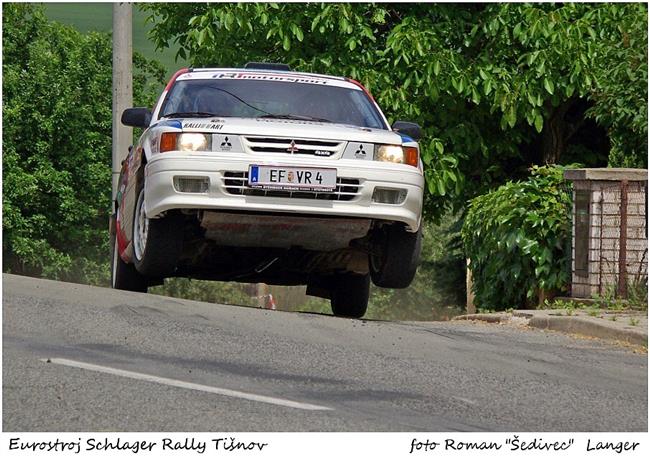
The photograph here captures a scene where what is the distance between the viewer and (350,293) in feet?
44.2

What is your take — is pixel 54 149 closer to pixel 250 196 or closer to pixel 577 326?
pixel 577 326

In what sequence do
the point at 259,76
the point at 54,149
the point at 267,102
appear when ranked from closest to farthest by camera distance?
the point at 267,102
the point at 259,76
the point at 54,149

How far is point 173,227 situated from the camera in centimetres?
1086

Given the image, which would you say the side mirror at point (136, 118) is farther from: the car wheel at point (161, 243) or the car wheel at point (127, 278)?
the car wheel at point (127, 278)

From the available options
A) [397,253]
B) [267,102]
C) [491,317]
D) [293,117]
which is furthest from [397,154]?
[491,317]

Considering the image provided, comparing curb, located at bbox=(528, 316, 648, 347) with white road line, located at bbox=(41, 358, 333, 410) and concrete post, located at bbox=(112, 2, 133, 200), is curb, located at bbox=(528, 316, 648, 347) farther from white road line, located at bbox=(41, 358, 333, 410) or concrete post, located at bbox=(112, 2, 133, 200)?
concrete post, located at bbox=(112, 2, 133, 200)

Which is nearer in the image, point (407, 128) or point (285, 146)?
point (285, 146)

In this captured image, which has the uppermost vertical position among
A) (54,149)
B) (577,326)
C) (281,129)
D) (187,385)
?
(281,129)

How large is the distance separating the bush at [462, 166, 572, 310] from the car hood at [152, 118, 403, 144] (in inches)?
195

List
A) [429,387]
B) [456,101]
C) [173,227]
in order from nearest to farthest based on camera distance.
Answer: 1. [429,387]
2. [173,227]
3. [456,101]

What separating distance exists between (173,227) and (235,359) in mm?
2256

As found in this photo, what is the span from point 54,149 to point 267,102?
4084 cm
